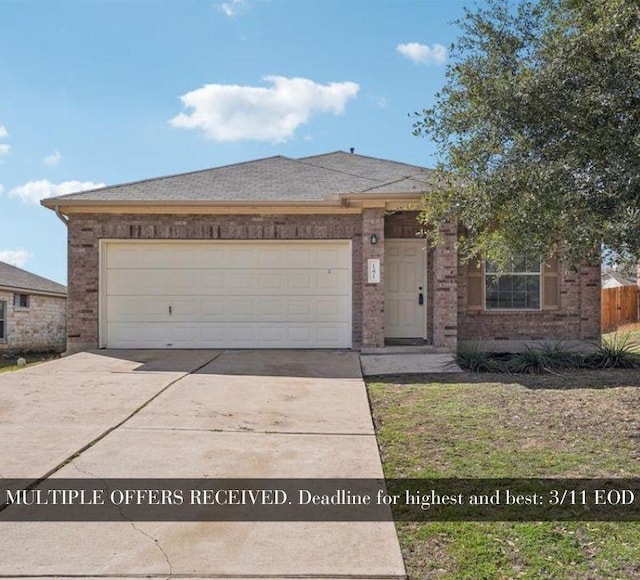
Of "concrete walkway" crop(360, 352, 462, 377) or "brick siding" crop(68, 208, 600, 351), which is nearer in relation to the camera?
"concrete walkway" crop(360, 352, 462, 377)

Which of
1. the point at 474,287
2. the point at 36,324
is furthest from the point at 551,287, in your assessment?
the point at 36,324

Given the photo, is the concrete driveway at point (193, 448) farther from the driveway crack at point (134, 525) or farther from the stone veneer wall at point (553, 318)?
the stone veneer wall at point (553, 318)

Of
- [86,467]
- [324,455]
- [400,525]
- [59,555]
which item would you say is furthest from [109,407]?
[400,525]

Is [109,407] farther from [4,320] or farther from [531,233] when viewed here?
[4,320]

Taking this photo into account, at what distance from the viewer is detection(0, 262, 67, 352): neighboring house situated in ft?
64.6

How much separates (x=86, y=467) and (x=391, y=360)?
632 cm

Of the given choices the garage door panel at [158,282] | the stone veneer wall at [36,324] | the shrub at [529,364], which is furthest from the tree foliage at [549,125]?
the stone veneer wall at [36,324]

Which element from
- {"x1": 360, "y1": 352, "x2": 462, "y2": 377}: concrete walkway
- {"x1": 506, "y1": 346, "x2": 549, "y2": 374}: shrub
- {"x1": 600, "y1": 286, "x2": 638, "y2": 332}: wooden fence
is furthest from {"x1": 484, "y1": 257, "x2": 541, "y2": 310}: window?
{"x1": 600, "y1": 286, "x2": 638, "y2": 332}: wooden fence

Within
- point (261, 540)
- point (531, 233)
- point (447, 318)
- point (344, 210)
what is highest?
point (344, 210)

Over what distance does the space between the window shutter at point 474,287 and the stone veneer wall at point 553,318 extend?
0.34ft

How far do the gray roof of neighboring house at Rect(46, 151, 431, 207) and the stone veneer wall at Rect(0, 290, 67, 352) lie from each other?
35.0ft

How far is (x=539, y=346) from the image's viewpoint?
1104 centimetres

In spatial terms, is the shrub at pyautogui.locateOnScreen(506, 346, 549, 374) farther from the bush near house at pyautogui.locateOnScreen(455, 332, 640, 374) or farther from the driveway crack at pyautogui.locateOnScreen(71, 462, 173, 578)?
the driveway crack at pyautogui.locateOnScreen(71, 462, 173, 578)

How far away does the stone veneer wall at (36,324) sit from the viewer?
19.8 meters
